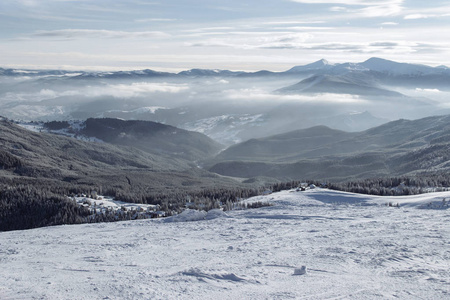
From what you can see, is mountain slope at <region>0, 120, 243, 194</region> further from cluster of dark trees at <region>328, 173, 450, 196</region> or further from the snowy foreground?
the snowy foreground

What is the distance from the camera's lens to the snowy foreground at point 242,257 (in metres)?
16.5

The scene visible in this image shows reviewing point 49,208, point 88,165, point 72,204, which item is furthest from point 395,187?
point 88,165

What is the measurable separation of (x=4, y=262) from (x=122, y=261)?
573 cm

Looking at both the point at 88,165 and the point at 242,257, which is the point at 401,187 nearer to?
the point at 242,257

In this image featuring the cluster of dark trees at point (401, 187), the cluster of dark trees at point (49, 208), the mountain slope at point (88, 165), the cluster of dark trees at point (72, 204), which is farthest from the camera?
the mountain slope at point (88, 165)

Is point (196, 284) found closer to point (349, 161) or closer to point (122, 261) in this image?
point (122, 261)

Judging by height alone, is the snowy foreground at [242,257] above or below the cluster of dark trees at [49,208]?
above

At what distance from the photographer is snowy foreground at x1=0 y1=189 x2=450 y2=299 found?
16547 mm

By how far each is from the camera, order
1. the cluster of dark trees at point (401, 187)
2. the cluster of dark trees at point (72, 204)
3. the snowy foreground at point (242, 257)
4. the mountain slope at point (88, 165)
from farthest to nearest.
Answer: the mountain slope at point (88, 165) < the cluster of dark trees at point (401, 187) < the cluster of dark trees at point (72, 204) < the snowy foreground at point (242, 257)

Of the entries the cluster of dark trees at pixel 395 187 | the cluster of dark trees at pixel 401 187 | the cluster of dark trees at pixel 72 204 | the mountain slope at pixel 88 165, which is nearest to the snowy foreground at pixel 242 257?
the cluster of dark trees at pixel 72 204

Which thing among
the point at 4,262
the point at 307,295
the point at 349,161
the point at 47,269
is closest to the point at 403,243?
the point at 307,295

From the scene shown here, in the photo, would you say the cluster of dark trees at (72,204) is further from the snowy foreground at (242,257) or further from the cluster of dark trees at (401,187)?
the snowy foreground at (242,257)

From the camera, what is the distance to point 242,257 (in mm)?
21547

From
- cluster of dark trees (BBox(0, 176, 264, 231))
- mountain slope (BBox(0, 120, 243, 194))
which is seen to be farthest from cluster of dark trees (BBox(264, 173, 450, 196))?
mountain slope (BBox(0, 120, 243, 194))
